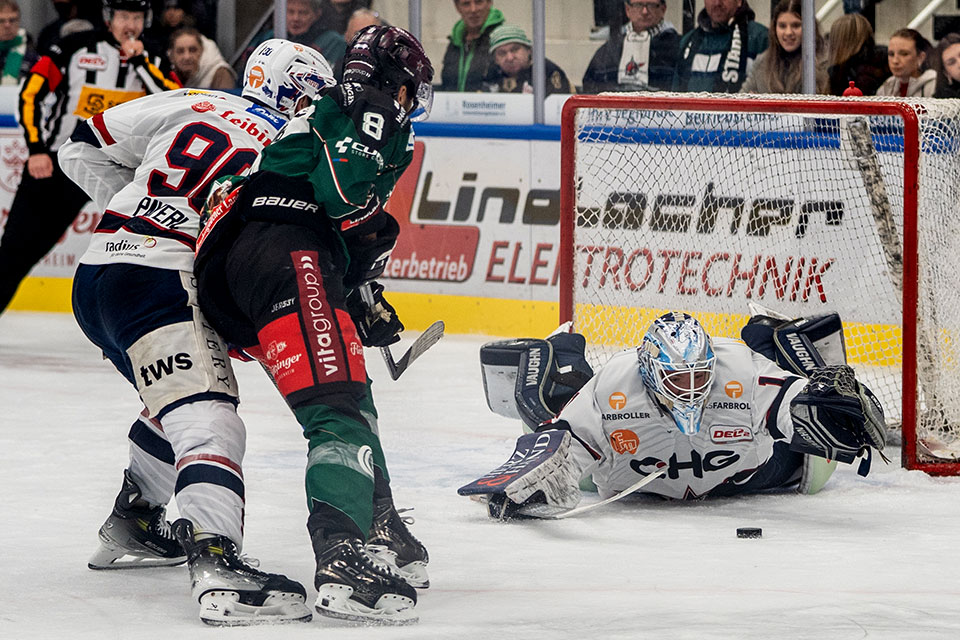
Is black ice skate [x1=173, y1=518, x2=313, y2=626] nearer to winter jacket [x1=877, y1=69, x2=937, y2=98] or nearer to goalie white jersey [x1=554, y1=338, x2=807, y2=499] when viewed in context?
goalie white jersey [x1=554, y1=338, x2=807, y2=499]

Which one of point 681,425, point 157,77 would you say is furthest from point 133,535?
point 157,77

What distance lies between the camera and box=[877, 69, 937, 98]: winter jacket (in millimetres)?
6836

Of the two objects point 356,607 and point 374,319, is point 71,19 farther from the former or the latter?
point 356,607

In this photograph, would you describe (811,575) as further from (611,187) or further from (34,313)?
(34,313)

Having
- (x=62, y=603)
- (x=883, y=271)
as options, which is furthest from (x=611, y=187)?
(x=62, y=603)

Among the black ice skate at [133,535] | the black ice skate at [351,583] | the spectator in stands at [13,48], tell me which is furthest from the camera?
the spectator in stands at [13,48]

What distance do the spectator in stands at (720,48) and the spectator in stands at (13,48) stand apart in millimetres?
3870

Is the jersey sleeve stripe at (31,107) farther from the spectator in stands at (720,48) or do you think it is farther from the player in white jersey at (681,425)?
the player in white jersey at (681,425)

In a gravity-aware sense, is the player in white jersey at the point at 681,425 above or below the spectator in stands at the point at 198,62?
below

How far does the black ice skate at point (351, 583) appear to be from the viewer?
3.13 metres

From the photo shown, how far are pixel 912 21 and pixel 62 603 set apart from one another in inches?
187

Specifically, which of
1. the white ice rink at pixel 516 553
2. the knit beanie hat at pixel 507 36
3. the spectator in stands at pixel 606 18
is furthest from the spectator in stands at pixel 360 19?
the white ice rink at pixel 516 553

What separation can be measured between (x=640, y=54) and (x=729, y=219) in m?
1.54

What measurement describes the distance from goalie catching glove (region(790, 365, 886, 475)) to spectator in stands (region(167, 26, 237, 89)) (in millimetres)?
4989
